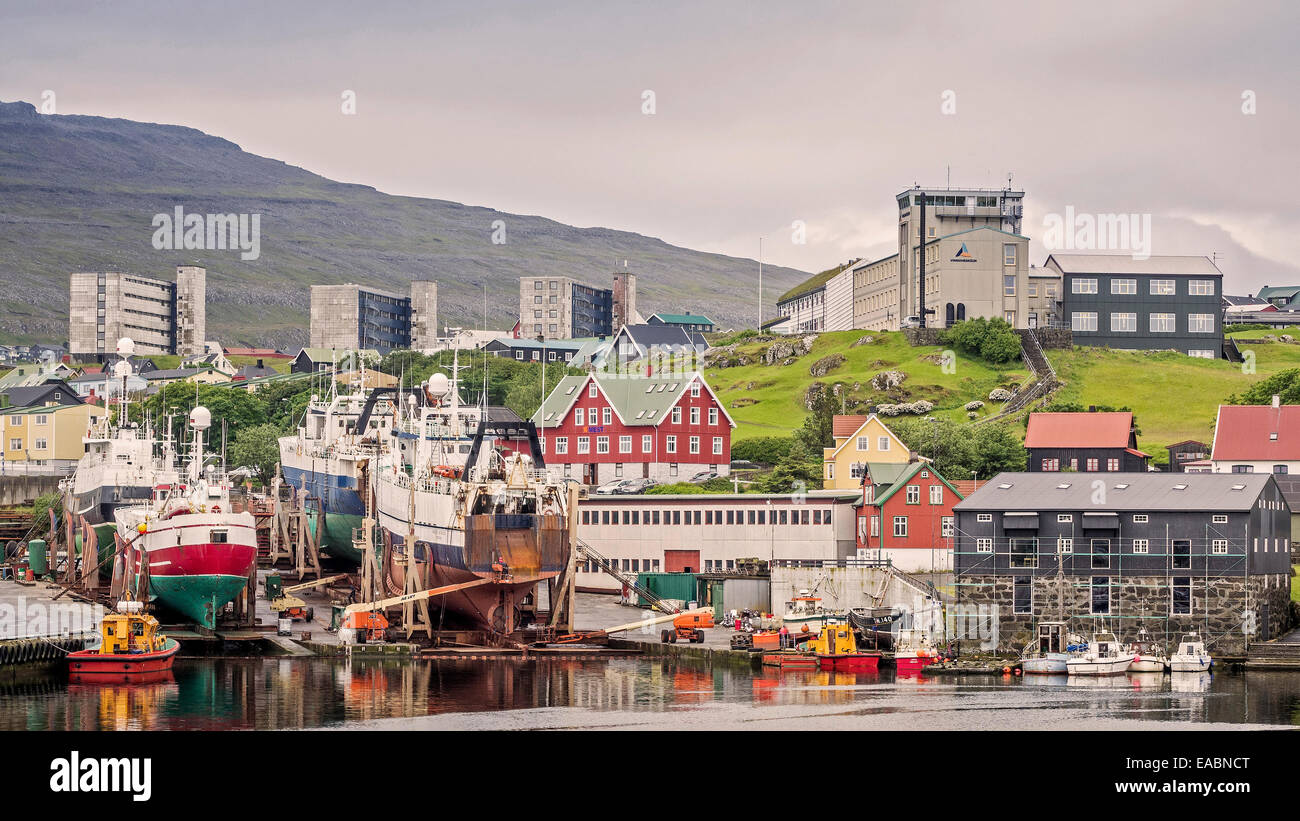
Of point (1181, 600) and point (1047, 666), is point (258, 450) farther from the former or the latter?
point (1181, 600)

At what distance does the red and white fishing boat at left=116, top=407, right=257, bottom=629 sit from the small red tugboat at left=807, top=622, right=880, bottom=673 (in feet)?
87.8

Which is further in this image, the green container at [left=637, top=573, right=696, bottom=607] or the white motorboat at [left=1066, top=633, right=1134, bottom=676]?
the green container at [left=637, top=573, right=696, bottom=607]

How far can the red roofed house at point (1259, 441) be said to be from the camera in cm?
10950

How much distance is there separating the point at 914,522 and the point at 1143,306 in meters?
75.9

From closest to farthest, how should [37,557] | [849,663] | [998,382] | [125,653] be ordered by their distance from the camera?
[125,653] < [849,663] < [37,557] < [998,382]

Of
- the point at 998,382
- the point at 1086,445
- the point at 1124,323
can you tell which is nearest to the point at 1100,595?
the point at 1086,445

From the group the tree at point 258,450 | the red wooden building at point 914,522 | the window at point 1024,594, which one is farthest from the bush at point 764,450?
the window at point 1024,594

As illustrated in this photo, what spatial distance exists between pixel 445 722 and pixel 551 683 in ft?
38.0

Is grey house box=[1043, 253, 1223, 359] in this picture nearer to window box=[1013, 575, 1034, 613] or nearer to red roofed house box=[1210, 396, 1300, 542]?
red roofed house box=[1210, 396, 1300, 542]

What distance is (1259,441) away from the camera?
111m

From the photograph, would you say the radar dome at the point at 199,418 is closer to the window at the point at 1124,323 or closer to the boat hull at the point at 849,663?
the boat hull at the point at 849,663

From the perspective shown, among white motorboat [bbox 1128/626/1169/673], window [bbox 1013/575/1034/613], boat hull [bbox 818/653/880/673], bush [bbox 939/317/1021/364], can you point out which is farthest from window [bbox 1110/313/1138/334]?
boat hull [bbox 818/653/880/673]

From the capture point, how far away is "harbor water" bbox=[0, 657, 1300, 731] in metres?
55.4
